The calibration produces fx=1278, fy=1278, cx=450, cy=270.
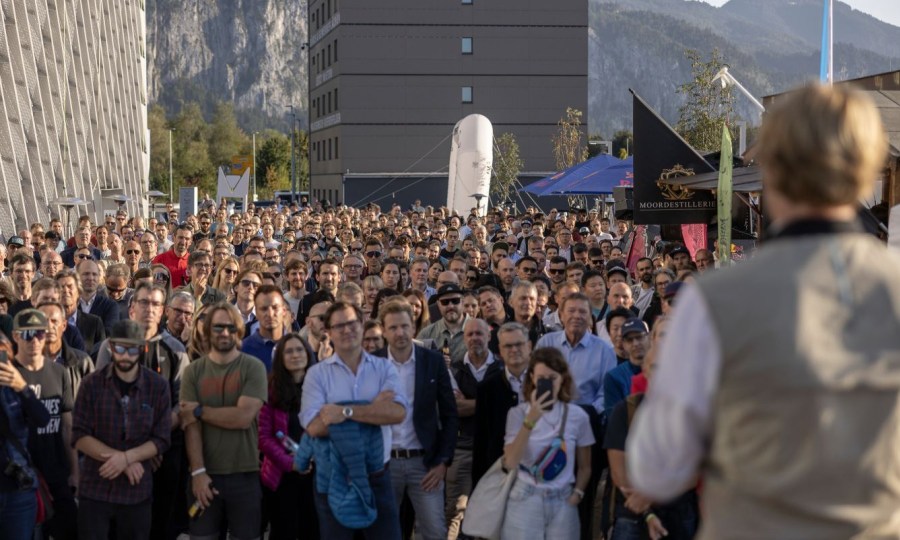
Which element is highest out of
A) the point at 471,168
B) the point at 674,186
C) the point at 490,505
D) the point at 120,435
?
the point at 471,168

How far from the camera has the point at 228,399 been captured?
25.5ft

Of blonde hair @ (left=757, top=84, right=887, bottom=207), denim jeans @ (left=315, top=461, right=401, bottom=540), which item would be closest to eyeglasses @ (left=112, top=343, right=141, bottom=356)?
denim jeans @ (left=315, top=461, right=401, bottom=540)

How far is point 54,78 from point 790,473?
39.5 metres

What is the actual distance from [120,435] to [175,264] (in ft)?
26.5

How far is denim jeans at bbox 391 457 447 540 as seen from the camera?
26.7ft

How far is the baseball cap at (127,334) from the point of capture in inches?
296

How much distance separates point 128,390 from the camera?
7.57 metres

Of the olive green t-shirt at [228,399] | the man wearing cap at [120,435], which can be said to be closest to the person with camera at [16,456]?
the man wearing cap at [120,435]

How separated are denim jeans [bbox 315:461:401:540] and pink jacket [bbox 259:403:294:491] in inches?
28.8

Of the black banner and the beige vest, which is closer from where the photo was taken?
the beige vest

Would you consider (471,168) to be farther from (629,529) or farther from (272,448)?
(629,529)

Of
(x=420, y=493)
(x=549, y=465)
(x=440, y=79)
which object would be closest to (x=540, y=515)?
(x=549, y=465)

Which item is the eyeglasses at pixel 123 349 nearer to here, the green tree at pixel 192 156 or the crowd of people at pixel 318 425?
the crowd of people at pixel 318 425

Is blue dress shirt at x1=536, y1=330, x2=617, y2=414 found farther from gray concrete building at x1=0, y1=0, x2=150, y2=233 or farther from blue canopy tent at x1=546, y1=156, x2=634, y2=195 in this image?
gray concrete building at x1=0, y1=0, x2=150, y2=233
